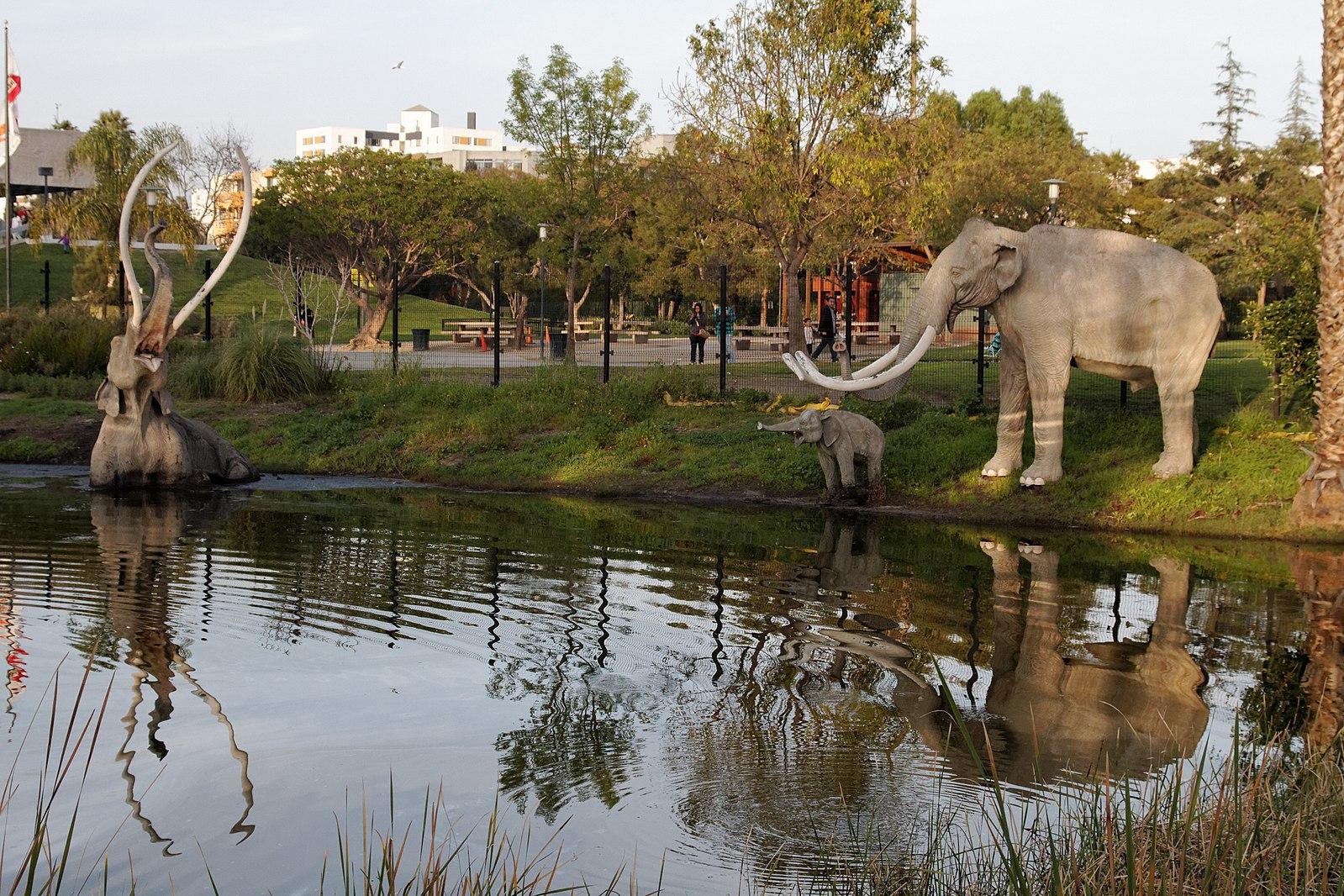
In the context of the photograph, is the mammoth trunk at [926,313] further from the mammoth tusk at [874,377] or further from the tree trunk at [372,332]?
the tree trunk at [372,332]

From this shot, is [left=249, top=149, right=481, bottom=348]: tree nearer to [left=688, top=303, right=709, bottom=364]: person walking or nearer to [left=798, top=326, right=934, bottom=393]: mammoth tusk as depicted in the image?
[left=688, top=303, right=709, bottom=364]: person walking

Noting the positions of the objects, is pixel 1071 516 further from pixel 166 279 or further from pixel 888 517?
pixel 166 279

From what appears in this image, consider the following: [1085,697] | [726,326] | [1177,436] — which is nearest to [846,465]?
[1177,436]

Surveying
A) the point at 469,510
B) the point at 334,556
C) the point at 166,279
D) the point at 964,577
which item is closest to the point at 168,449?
the point at 166,279

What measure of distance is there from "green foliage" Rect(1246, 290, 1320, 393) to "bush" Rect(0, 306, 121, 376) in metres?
14.5

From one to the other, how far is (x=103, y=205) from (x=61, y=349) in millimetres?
20637

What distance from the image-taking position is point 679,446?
15.4 metres

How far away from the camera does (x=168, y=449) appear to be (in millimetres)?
13562

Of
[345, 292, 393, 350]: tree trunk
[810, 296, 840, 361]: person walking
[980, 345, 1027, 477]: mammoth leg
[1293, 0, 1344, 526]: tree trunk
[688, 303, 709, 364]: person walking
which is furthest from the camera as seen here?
[345, 292, 393, 350]: tree trunk

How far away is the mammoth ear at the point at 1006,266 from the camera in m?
12.3

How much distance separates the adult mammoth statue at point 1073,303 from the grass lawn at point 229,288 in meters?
27.2

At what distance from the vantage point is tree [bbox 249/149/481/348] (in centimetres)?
3762

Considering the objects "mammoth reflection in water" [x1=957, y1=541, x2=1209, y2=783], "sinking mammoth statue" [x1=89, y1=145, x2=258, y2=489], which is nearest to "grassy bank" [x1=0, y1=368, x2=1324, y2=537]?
"sinking mammoth statue" [x1=89, y1=145, x2=258, y2=489]

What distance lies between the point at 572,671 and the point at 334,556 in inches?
145
